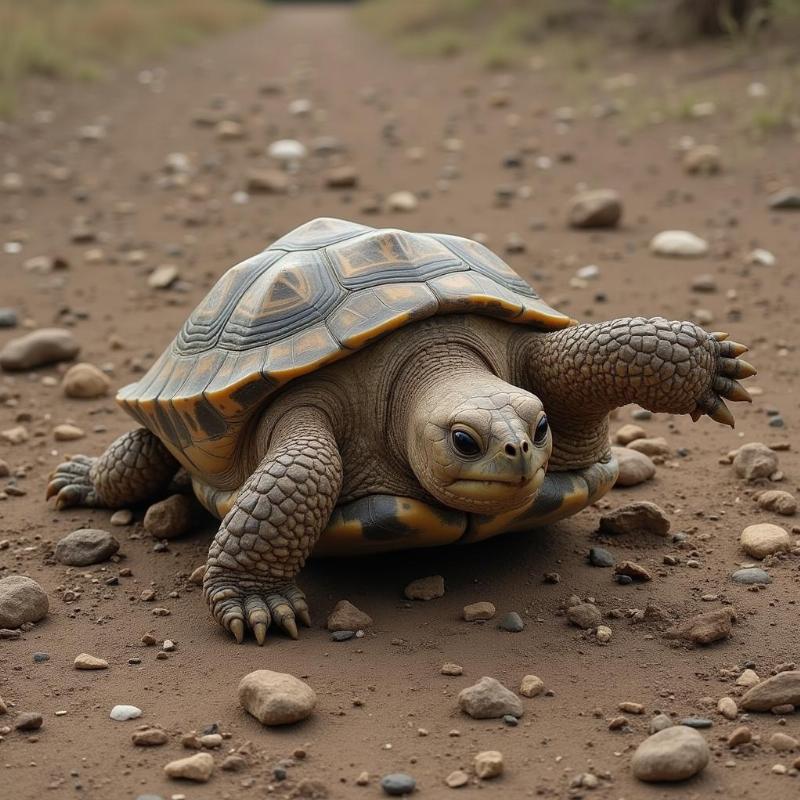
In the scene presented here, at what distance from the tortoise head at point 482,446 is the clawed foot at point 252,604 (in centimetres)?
53

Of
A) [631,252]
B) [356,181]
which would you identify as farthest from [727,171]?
[356,181]

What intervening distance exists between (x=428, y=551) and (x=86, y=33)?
695 inches

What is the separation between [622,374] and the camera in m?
3.96

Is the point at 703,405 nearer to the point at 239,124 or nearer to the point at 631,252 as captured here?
the point at 631,252

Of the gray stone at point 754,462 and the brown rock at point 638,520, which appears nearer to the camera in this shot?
the brown rock at point 638,520

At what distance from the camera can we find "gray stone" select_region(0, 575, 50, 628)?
3.75m

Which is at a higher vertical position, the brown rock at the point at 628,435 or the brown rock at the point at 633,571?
the brown rock at the point at 633,571

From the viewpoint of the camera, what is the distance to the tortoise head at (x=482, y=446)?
344cm

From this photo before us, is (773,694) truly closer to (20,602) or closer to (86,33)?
(20,602)

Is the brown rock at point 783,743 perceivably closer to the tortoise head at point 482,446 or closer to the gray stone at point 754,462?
the tortoise head at point 482,446

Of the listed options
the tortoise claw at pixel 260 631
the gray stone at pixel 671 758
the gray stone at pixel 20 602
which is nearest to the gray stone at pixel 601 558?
the tortoise claw at pixel 260 631

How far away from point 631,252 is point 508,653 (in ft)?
16.3

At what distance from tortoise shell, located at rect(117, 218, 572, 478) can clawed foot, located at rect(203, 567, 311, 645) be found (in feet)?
1.94

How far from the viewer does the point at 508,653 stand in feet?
11.4
